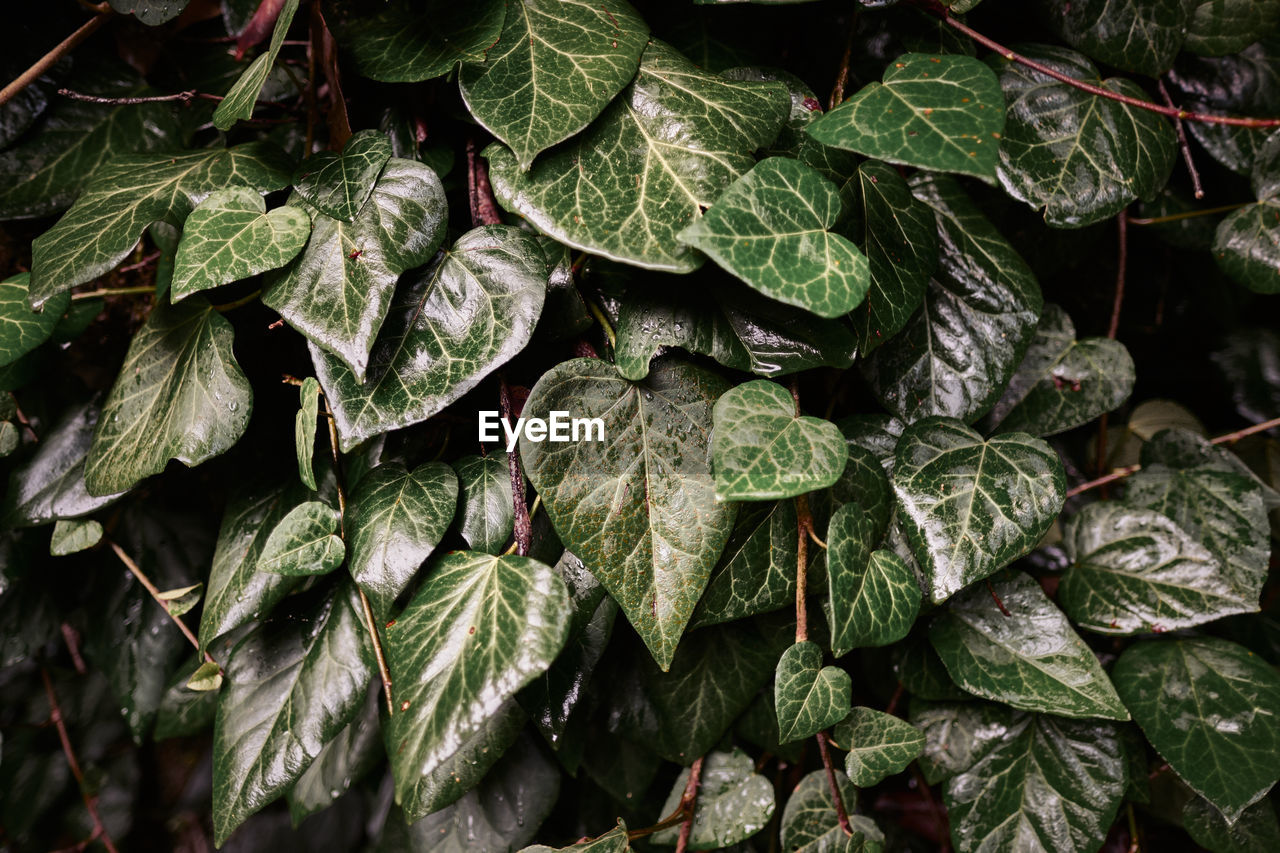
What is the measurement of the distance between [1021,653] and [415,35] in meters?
0.85

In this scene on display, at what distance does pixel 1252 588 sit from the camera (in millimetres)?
720

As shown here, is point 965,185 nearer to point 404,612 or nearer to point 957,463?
point 957,463

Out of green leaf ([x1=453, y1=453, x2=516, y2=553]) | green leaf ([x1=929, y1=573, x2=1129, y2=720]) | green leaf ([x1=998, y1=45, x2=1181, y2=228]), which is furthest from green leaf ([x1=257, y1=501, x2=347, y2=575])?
green leaf ([x1=998, y1=45, x2=1181, y2=228])

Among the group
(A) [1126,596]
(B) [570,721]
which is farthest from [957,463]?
(B) [570,721]

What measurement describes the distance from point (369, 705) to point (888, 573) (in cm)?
61

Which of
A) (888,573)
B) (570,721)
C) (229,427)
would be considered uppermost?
(229,427)

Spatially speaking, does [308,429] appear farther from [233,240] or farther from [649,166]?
[649,166]

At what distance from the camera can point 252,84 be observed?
59 cm

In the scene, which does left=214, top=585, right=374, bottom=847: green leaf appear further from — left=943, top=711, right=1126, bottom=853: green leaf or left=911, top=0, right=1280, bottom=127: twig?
left=911, top=0, right=1280, bottom=127: twig

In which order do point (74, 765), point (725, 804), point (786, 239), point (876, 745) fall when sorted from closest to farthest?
1. point (786, 239)
2. point (876, 745)
3. point (725, 804)
4. point (74, 765)

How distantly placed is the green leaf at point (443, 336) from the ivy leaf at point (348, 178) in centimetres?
6

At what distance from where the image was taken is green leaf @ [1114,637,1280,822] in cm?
67

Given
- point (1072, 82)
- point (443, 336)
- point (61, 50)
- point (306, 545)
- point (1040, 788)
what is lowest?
point (1040, 788)

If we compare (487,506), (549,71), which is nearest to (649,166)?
(549,71)
